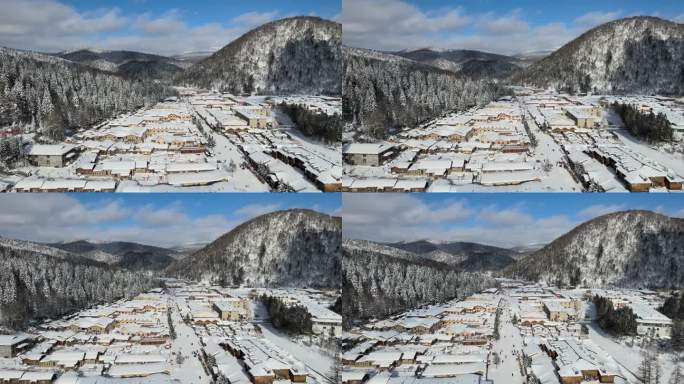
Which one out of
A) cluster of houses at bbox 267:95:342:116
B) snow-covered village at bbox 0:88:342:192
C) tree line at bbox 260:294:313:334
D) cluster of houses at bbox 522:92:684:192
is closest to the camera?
cluster of houses at bbox 522:92:684:192

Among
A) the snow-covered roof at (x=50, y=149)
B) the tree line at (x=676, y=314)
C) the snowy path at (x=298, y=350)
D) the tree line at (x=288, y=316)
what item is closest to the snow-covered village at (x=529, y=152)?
the tree line at (x=676, y=314)

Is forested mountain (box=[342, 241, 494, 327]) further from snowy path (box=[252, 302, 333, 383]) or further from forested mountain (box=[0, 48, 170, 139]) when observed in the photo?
forested mountain (box=[0, 48, 170, 139])

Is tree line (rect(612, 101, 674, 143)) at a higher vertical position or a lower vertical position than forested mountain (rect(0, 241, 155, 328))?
higher

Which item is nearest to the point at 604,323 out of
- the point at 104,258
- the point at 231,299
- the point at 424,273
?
the point at 424,273

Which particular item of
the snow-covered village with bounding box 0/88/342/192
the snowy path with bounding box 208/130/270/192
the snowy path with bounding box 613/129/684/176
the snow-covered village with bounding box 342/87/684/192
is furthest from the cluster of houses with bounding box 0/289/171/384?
the snowy path with bounding box 613/129/684/176

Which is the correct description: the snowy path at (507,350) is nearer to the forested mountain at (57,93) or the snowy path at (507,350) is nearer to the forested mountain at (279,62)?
the forested mountain at (279,62)

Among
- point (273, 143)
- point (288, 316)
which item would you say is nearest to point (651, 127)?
point (273, 143)

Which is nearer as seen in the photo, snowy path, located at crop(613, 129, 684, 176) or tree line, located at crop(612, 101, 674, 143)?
snowy path, located at crop(613, 129, 684, 176)
